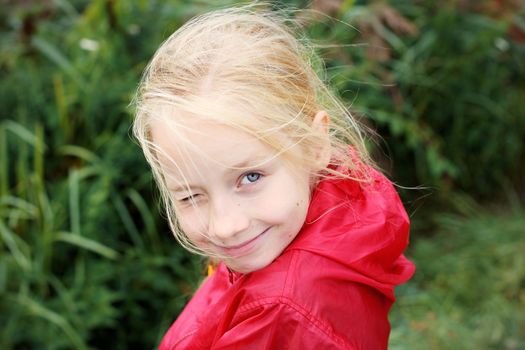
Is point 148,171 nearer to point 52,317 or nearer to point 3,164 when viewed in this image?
point 3,164

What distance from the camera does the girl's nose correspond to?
A: 1.35 metres

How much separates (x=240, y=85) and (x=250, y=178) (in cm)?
16

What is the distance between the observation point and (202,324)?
150 centimetres

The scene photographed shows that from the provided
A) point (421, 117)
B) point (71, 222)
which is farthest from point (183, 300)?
point (421, 117)

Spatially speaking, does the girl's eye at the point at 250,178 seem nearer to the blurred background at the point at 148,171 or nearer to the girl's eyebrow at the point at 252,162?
the girl's eyebrow at the point at 252,162

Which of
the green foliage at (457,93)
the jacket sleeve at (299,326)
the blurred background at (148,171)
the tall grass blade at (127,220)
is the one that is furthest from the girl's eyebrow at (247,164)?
the green foliage at (457,93)

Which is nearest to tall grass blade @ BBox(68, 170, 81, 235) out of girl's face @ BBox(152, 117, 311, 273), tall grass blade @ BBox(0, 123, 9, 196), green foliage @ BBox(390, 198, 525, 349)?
tall grass blade @ BBox(0, 123, 9, 196)

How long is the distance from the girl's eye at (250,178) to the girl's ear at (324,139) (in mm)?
150

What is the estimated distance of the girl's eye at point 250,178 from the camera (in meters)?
1.35

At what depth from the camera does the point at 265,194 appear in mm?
1370

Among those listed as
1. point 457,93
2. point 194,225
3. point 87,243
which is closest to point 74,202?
point 87,243

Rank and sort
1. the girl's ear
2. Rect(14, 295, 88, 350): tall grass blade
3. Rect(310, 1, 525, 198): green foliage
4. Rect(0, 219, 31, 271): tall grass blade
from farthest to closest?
Rect(310, 1, 525, 198): green foliage, Rect(0, 219, 31, 271): tall grass blade, Rect(14, 295, 88, 350): tall grass blade, the girl's ear

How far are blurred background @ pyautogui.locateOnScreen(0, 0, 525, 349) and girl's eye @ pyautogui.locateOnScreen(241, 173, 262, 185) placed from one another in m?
1.16

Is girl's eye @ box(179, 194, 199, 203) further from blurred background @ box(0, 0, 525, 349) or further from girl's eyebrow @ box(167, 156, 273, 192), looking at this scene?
blurred background @ box(0, 0, 525, 349)
